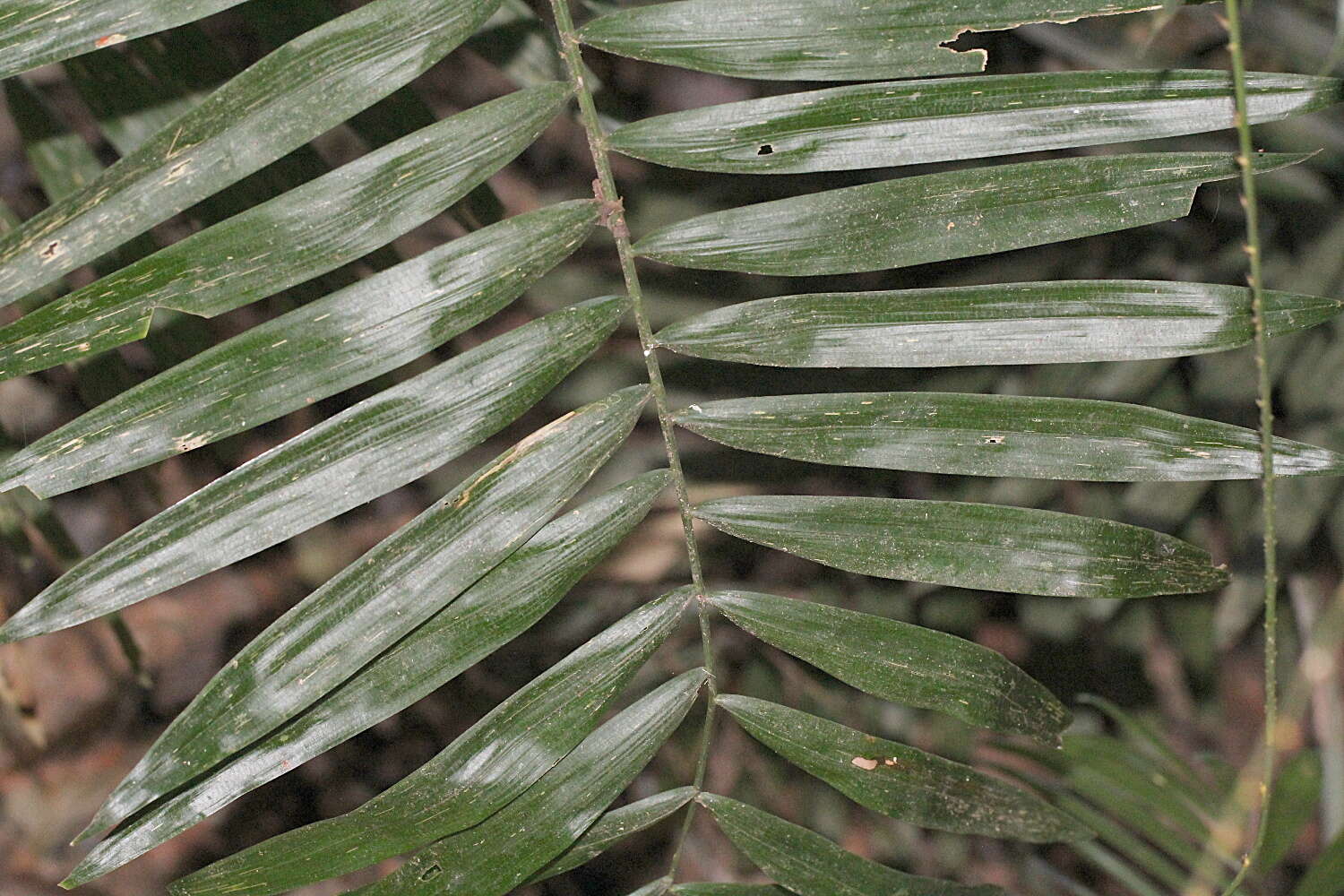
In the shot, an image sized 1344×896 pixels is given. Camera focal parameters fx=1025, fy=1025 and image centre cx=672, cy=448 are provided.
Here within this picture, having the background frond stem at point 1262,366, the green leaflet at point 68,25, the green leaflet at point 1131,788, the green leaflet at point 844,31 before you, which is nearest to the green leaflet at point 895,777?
the background frond stem at point 1262,366

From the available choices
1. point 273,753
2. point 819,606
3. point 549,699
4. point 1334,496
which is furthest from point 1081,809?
point 273,753

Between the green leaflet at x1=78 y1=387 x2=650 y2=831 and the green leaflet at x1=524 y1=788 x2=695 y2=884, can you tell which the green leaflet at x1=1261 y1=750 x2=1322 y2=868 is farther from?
the green leaflet at x1=78 y1=387 x2=650 y2=831

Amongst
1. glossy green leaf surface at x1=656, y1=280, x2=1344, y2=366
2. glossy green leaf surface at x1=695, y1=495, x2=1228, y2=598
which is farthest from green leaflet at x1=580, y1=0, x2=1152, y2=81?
glossy green leaf surface at x1=695, y1=495, x2=1228, y2=598

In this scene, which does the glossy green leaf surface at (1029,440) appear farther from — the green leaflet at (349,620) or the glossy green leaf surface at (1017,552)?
the green leaflet at (349,620)

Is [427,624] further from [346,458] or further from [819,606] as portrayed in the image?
[819,606]

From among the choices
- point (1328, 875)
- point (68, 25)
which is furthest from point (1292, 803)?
point (68, 25)

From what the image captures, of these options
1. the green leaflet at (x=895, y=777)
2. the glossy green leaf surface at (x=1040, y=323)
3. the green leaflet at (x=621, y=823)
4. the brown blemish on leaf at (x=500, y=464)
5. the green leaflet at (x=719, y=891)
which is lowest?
the green leaflet at (x=719, y=891)
